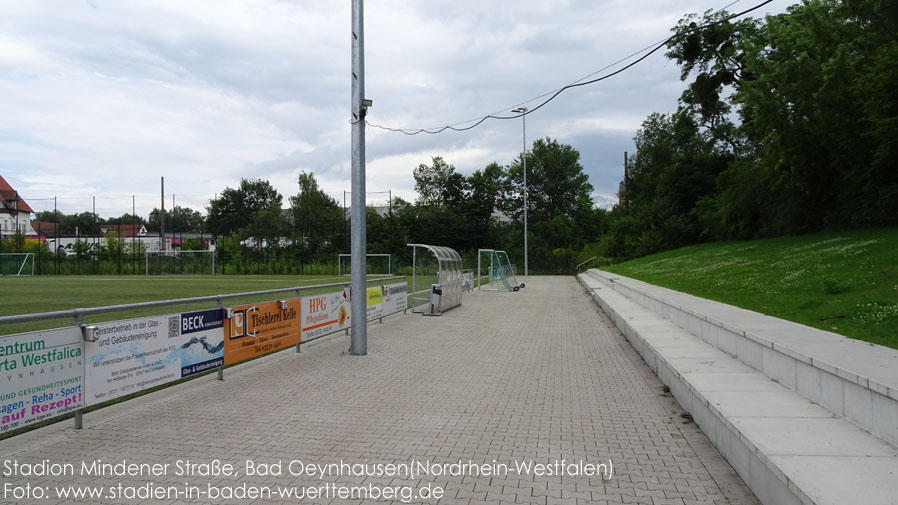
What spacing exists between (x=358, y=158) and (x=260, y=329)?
368 centimetres

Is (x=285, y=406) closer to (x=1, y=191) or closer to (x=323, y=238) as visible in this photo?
(x=323, y=238)

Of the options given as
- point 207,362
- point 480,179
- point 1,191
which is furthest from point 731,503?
point 1,191

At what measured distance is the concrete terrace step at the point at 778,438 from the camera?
3.46m

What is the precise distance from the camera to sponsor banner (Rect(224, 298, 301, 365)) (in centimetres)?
839

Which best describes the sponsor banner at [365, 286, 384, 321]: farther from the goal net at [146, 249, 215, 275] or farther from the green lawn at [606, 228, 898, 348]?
the goal net at [146, 249, 215, 275]

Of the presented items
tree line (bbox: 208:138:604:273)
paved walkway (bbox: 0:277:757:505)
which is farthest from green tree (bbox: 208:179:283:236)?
paved walkway (bbox: 0:277:757:505)

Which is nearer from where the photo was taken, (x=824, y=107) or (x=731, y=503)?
(x=731, y=503)

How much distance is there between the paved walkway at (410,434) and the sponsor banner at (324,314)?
35.8 inches

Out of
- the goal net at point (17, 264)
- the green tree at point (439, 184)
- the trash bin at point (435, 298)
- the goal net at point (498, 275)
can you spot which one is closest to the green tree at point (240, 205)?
the green tree at point (439, 184)

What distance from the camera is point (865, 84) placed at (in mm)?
20844

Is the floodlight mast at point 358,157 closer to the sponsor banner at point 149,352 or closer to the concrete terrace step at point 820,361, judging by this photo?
the sponsor banner at point 149,352

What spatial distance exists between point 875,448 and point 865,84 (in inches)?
860

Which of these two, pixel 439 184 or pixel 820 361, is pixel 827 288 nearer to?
pixel 820 361

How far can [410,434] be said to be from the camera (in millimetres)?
5648
